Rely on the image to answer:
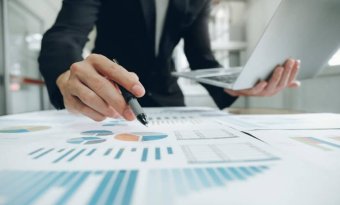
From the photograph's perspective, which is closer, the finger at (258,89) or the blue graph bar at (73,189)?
the blue graph bar at (73,189)

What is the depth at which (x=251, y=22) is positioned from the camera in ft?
9.14

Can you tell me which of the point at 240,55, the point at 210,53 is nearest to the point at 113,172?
the point at 210,53

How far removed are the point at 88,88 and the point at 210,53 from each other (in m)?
0.76

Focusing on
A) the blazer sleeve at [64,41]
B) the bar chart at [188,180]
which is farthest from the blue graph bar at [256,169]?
the blazer sleeve at [64,41]

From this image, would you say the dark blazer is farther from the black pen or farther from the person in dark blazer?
the black pen

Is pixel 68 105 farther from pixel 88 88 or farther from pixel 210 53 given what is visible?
pixel 210 53

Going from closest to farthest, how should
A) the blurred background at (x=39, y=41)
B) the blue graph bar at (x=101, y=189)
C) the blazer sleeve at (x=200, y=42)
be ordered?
the blue graph bar at (x=101, y=189), the blazer sleeve at (x=200, y=42), the blurred background at (x=39, y=41)

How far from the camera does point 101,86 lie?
351mm

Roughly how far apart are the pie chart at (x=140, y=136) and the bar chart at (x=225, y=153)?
0.06 metres

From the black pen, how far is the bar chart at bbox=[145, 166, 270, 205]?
15cm

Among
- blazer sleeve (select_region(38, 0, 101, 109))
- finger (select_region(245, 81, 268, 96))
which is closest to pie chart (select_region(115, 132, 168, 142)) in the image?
blazer sleeve (select_region(38, 0, 101, 109))

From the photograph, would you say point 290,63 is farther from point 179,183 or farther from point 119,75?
point 179,183

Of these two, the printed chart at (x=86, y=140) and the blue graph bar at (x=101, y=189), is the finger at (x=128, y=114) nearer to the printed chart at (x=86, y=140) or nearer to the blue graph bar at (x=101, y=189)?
the printed chart at (x=86, y=140)

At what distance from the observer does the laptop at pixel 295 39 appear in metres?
0.46
